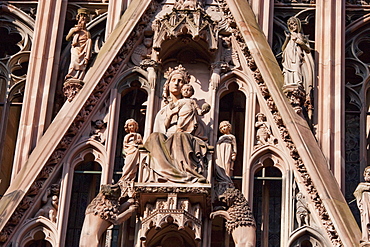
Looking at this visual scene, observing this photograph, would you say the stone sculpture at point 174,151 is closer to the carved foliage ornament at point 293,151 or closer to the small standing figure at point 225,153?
the small standing figure at point 225,153

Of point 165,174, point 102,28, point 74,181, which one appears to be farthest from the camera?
point 102,28

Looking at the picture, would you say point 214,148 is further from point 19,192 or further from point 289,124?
point 19,192

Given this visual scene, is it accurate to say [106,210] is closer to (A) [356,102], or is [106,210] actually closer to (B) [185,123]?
(B) [185,123]

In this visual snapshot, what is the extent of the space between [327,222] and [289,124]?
1.63 m

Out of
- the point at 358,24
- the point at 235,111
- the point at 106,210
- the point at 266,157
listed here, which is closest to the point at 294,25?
the point at 235,111

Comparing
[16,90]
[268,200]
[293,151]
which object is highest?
[16,90]

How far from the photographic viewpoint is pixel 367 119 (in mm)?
26062

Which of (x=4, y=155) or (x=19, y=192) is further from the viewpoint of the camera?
(x=4, y=155)

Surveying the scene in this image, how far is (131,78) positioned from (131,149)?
1497 mm

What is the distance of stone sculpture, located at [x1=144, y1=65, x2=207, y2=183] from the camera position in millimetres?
23422

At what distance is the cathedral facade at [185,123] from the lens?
2355 centimetres

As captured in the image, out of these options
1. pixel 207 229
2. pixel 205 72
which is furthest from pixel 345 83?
pixel 207 229

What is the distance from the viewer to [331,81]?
25500 mm

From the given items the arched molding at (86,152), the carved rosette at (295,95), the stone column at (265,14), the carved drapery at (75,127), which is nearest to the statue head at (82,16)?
the carved drapery at (75,127)
